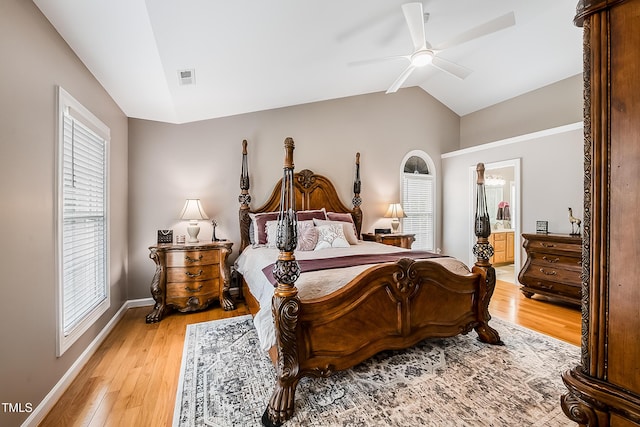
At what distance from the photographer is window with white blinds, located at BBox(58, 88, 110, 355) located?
81.1 inches

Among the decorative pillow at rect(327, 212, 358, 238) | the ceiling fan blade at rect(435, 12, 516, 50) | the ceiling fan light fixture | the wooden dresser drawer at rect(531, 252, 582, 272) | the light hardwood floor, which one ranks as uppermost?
the ceiling fan blade at rect(435, 12, 516, 50)

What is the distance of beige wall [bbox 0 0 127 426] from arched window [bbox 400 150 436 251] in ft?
15.5

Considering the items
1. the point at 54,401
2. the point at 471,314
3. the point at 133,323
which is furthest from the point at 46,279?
the point at 471,314

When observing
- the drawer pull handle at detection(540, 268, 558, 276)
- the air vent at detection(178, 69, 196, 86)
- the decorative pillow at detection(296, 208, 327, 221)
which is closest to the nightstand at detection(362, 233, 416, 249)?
the decorative pillow at detection(296, 208, 327, 221)

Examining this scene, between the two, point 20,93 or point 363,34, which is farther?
point 363,34

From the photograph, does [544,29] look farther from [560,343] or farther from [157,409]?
[157,409]

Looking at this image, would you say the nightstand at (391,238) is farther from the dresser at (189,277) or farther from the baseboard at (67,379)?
the baseboard at (67,379)

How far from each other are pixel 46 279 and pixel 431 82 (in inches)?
231

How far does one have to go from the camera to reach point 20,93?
1.61 metres

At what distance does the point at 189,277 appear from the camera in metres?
3.43

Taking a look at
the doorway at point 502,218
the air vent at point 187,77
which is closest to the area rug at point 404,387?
the air vent at point 187,77

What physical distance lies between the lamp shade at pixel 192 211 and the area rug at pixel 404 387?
1.48 m

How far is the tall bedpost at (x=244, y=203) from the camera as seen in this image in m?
4.01

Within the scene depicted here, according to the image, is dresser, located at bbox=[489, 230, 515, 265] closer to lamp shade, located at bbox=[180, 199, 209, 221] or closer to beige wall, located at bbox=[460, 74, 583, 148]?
beige wall, located at bbox=[460, 74, 583, 148]
